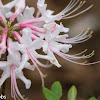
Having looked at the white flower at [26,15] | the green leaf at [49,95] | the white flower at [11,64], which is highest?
the white flower at [26,15]

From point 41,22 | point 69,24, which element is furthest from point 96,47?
point 41,22

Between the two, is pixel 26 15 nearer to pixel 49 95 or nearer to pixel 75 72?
pixel 49 95

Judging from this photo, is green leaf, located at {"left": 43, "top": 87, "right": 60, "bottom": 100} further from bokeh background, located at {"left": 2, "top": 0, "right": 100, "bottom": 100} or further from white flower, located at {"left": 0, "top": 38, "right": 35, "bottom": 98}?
bokeh background, located at {"left": 2, "top": 0, "right": 100, "bottom": 100}

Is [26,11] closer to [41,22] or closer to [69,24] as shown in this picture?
[41,22]

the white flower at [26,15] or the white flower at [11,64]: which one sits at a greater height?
Result: the white flower at [26,15]

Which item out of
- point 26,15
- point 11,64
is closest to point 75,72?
point 26,15

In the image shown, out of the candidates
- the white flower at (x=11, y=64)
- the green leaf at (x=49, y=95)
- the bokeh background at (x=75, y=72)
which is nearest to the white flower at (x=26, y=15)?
the white flower at (x=11, y=64)

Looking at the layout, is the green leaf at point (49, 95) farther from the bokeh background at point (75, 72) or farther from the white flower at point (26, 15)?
the bokeh background at point (75, 72)

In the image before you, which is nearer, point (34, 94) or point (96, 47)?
point (34, 94)
